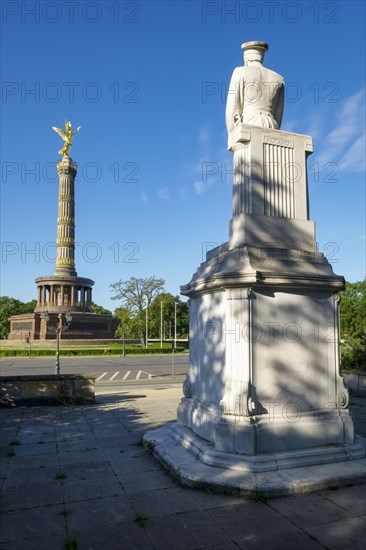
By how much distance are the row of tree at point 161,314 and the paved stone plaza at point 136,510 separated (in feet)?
37.1

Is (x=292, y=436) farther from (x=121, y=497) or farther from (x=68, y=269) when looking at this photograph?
(x=68, y=269)

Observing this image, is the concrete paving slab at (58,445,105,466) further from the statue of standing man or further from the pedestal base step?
the statue of standing man

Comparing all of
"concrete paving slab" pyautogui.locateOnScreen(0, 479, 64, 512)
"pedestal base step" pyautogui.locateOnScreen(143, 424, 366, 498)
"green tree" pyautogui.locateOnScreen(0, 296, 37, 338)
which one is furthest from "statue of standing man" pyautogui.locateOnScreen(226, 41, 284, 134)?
"green tree" pyautogui.locateOnScreen(0, 296, 37, 338)

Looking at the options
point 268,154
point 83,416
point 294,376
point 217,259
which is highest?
point 268,154

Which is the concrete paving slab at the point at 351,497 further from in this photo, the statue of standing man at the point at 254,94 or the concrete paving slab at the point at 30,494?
the statue of standing man at the point at 254,94

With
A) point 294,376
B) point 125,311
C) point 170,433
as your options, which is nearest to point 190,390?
point 170,433

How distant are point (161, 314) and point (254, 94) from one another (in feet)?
176

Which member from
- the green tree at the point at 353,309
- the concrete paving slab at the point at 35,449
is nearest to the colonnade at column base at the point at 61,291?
the green tree at the point at 353,309

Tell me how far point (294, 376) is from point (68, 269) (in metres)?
63.6

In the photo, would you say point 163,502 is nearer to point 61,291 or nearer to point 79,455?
point 79,455

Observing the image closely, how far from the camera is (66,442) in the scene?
26.0ft

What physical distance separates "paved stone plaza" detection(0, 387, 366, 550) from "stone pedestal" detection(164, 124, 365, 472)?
0.81m

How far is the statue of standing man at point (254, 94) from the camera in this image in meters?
7.35

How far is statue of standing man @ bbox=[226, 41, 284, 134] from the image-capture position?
735 cm
